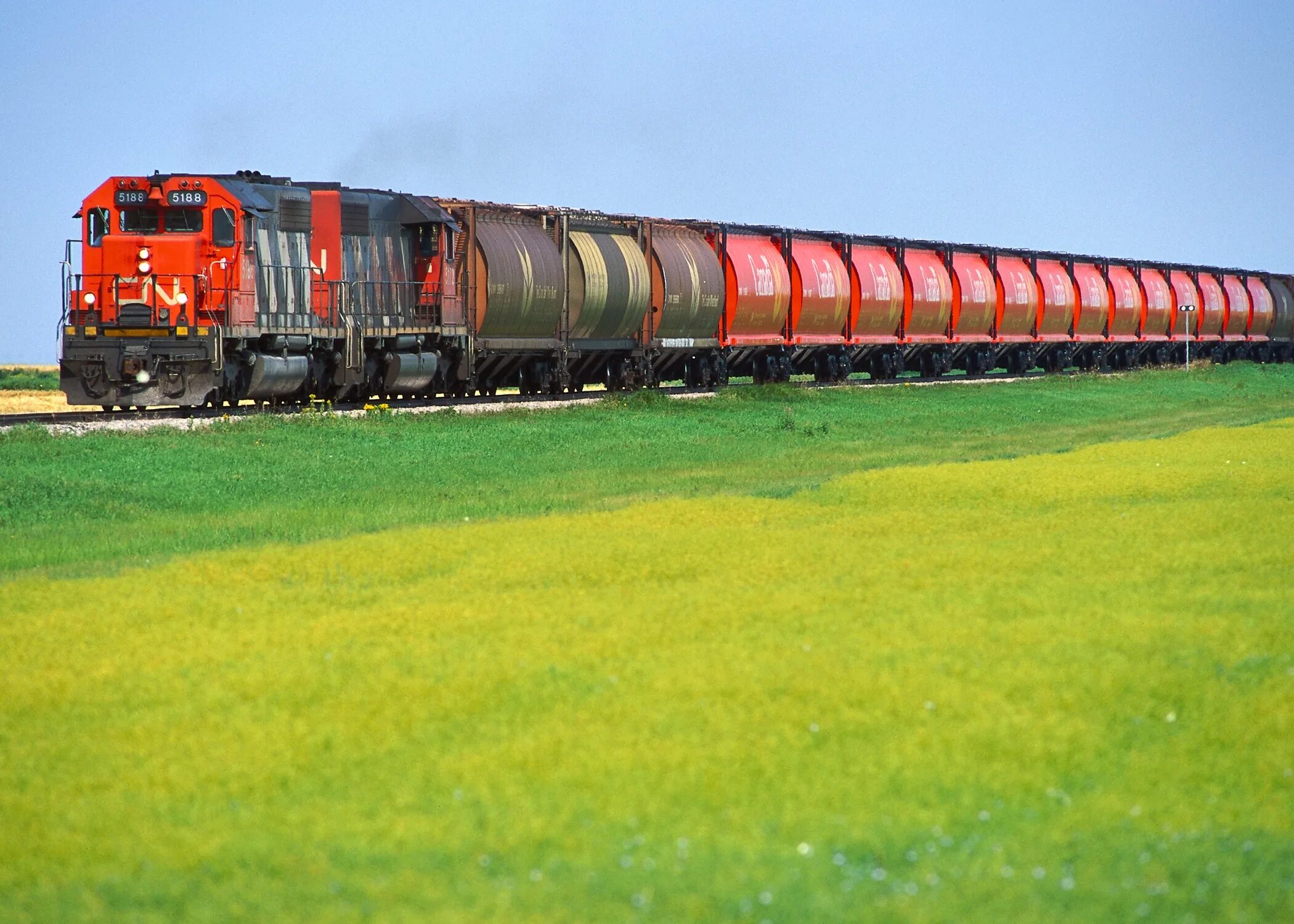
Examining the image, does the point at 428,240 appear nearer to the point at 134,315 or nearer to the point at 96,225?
the point at 96,225

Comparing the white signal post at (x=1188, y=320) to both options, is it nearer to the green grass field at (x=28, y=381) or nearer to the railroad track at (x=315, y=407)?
the railroad track at (x=315, y=407)

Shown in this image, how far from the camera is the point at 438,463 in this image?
2127cm

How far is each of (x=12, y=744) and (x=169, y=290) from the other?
19148 mm

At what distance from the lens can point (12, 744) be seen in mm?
7074

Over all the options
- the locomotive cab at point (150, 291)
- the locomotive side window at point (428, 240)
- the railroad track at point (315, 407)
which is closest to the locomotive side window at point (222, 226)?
the locomotive cab at point (150, 291)

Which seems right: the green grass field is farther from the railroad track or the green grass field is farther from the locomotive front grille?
the locomotive front grille

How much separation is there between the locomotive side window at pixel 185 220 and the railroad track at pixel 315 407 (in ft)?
10.4

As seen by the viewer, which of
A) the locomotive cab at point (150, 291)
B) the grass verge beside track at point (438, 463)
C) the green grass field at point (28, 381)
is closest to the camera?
the grass verge beside track at point (438, 463)

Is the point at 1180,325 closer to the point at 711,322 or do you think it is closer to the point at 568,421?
the point at 711,322

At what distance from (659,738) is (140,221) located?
70.2 feet

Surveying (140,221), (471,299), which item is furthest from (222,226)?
(471,299)

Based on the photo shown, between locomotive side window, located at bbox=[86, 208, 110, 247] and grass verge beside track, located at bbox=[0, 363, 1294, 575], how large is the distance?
4621mm

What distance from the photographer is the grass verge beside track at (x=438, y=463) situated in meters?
15.3

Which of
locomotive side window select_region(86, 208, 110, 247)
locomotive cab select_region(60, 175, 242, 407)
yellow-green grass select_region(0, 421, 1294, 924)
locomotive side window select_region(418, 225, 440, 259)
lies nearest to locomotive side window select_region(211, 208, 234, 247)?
locomotive cab select_region(60, 175, 242, 407)
